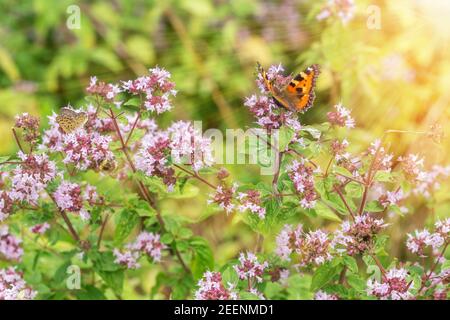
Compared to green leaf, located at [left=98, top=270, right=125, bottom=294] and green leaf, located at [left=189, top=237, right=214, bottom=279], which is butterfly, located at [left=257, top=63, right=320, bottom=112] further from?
green leaf, located at [left=98, top=270, right=125, bottom=294]

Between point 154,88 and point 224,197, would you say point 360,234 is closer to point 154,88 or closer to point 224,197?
point 224,197

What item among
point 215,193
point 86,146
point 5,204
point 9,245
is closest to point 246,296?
point 215,193

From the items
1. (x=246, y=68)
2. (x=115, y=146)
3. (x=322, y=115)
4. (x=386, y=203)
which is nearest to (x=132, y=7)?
(x=246, y=68)

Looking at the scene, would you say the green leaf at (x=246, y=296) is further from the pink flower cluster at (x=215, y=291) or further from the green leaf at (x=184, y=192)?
the green leaf at (x=184, y=192)

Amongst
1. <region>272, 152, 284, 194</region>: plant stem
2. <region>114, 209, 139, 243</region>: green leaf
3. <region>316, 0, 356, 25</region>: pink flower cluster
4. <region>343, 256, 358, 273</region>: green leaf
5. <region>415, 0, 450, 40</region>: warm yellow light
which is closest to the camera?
<region>343, 256, 358, 273</region>: green leaf

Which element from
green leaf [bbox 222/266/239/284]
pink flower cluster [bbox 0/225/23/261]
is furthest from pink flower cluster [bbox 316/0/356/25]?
pink flower cluster [bbox 0/225/23/261]
